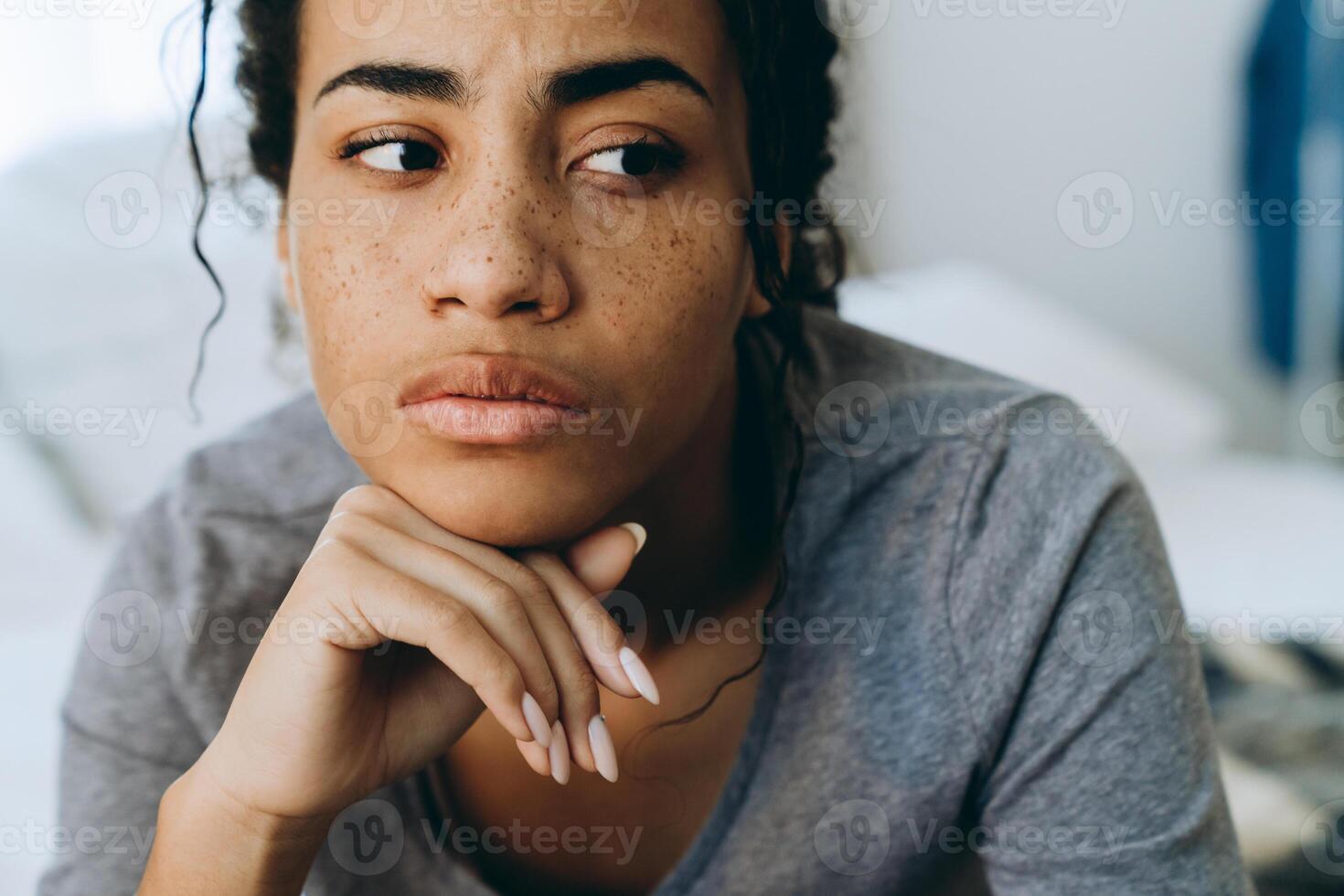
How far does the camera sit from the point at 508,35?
0.68 m

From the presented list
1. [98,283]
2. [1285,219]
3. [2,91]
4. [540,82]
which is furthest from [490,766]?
[1285,219]

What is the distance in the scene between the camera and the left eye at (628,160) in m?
0.72

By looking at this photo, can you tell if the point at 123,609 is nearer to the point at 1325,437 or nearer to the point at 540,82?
the point at 540,82

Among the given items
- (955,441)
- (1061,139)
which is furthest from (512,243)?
(1061,139)

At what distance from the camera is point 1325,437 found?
9.92ft

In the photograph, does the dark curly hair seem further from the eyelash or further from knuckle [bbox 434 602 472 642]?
knuckle [bbox 434 602 472 642]

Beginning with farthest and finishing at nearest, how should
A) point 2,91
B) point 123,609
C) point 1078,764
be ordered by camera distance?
point 2,91, point 123,609, point 1078,764

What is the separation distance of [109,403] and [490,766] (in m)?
1.04

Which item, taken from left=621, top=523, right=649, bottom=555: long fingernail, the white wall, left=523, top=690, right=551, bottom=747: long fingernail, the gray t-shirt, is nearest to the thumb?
left=621, top=523, right=649, bottom=555: long fingernail

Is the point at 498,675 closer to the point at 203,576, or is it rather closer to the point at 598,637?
the point at 598,637

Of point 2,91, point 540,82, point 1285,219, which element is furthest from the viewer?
point 1285,219

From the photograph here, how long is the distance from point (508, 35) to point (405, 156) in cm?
11

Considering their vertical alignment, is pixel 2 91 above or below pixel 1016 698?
above

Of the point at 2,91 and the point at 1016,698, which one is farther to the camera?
the point at 2,91
